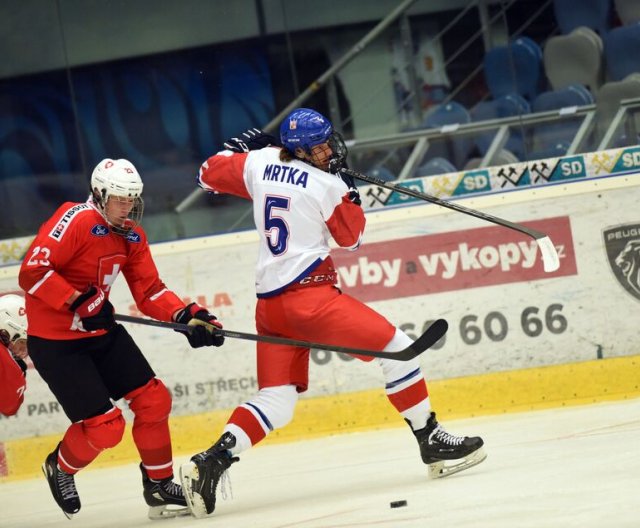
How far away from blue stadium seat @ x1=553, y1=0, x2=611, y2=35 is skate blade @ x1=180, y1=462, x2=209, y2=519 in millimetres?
3685

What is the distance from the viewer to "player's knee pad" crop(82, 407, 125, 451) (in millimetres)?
4418

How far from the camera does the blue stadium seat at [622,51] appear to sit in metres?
6.78

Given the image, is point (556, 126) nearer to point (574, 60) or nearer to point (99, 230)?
point (574, 60)

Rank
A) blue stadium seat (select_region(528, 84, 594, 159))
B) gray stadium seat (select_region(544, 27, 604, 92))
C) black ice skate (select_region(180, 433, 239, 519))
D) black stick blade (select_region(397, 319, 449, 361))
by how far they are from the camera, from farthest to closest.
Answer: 1. gray stadium seat (select_region(544, 27, 604, 92))
2. blue stadium seat (select_region(528, 84, 594, 159))
3. black stick blade (select_region(397, 319, 449, 361))
4. black ice skate (select_region(180, 433, 239, 519))

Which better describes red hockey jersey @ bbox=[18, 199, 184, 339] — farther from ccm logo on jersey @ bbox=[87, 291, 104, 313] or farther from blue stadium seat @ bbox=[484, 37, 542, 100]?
blue stadium seat @ bbox=[484, 37, 542, 100]

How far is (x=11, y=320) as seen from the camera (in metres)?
4.62

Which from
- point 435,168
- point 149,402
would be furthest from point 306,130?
point 435,168

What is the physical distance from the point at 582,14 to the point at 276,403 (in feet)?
11.6

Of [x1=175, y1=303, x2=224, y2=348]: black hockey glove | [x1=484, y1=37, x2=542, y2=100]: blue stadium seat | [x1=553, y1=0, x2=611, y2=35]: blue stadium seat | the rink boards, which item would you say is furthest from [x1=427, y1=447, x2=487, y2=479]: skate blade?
[x1=553, y1=0, x2=611, y2=35]: blue stadium seat

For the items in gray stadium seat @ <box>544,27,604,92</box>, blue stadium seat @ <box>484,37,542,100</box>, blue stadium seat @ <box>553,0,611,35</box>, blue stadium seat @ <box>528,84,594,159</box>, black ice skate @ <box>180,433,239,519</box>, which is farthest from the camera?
blue stadium seat @ <box>553,0,611,35</box>

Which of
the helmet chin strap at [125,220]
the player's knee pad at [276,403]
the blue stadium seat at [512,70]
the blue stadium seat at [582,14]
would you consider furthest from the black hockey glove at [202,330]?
the blue stadium seat at [582,14]

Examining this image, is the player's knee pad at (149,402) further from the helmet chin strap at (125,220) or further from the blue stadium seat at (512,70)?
the blue stadium seat at (512,70)

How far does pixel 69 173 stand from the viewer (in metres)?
7.11

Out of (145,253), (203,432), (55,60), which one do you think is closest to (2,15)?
(55,60)
